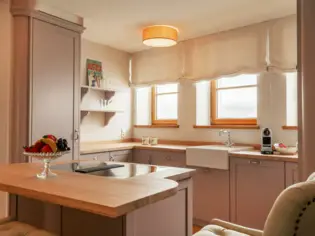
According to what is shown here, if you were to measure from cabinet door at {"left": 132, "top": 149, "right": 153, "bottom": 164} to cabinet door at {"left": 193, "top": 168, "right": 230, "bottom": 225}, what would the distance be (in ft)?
2.41

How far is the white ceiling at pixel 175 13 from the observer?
2.84m

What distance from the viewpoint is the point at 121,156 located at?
3732mm

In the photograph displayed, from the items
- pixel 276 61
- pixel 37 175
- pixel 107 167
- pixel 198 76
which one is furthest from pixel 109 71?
pixel 37 175

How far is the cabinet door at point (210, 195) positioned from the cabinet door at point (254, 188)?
0.30 ft

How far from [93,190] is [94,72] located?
3140 millimetres

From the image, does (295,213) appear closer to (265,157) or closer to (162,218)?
(162,218)

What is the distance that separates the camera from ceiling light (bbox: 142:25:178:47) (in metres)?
3.34

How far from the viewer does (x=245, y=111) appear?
3.63 metres

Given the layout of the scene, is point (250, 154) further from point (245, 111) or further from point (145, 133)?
point (145, 133)

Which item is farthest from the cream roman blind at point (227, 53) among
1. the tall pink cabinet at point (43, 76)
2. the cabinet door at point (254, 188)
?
the tall pink cabinet at point (43, 76)

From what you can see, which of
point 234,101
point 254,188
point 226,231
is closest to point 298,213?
point 226,231

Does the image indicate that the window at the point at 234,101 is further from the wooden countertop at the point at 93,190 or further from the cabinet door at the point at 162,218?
the wooden countertop at the point at 93,190

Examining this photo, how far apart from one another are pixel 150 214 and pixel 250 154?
1687 millimetres

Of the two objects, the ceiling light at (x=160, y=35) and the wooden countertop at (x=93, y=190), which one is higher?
the ceiling light at (x=160, y=35)
